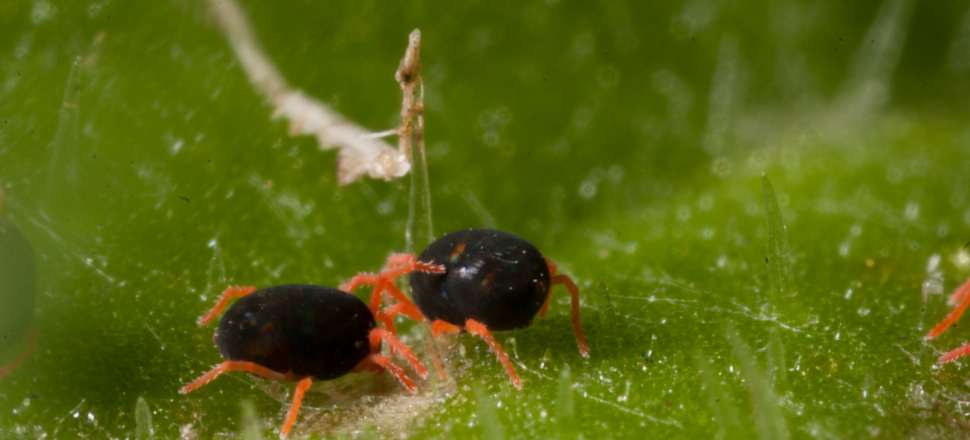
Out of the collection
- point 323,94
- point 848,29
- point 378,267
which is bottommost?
point 378,267

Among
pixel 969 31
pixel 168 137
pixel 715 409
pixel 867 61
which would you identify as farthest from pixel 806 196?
pixel 168 137

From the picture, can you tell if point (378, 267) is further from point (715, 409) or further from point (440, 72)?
point (715, 409)

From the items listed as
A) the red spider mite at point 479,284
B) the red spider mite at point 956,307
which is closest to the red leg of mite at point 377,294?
the red spider mite at point 479,284

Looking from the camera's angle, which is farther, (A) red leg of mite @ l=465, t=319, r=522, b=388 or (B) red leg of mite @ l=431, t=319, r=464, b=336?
(B) red leg of mite @ l=431, t=319, r=464, b=336

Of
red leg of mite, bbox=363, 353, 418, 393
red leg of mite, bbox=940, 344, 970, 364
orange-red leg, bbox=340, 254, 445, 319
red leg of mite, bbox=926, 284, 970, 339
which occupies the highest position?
red leg of mite, bbox=926, 284, 970, 339

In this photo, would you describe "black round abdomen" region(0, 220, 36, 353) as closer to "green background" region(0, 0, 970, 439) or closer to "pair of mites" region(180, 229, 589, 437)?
"green background" region(0, 0, 970, 439)

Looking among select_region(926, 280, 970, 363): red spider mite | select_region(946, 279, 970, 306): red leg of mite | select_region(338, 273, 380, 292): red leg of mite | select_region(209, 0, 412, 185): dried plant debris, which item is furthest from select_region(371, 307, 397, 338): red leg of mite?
select_region(946, 279, 970, 306): red leg of mite

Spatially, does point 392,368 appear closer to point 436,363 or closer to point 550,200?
point 436,363
